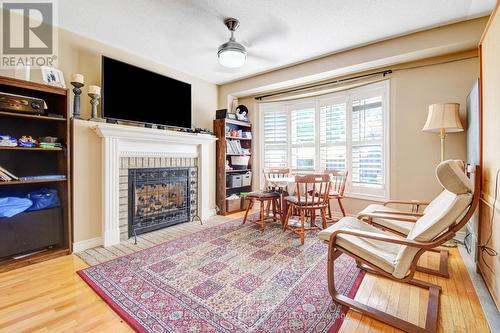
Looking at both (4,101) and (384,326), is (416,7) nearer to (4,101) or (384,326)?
(384,326)

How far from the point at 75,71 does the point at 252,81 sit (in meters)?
2.65

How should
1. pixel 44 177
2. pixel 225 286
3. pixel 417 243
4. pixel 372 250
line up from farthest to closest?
1. pixel 44 177
2. pixel 225 286
3. pixel 372 250
4. pixel 417 243

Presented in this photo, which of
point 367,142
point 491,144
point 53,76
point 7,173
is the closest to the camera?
point 491,144

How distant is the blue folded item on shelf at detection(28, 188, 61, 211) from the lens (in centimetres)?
237

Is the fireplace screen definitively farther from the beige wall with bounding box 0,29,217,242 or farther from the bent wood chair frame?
the bent wood chair frame

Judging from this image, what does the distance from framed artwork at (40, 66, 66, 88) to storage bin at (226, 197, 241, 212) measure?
2.90m

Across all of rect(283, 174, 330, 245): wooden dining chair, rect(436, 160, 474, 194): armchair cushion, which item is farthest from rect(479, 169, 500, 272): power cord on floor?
rect(283, 174, 330, 245): wooden dining chair

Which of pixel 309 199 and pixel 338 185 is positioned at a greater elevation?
pixel 338 185

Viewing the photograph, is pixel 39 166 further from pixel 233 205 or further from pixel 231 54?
pixel 233 205

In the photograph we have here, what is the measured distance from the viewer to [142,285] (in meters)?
1.90

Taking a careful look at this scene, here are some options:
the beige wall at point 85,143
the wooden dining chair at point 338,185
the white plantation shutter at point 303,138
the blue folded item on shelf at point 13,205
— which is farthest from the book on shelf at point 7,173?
the white plantation shutter at point 303,138

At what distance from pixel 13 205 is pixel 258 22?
9.97ft

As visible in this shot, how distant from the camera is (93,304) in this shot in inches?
65.8

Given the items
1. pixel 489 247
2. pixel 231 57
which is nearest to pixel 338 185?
pixel 489 247
